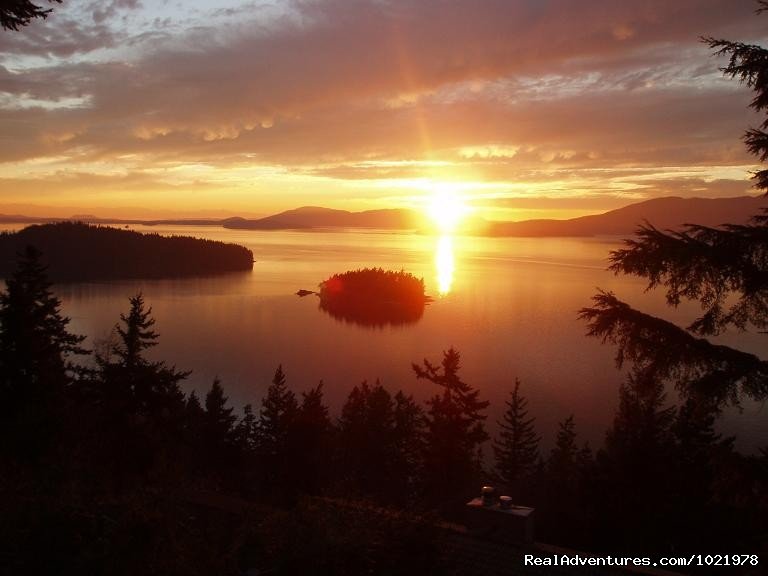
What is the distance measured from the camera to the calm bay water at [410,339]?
2723 centimetres

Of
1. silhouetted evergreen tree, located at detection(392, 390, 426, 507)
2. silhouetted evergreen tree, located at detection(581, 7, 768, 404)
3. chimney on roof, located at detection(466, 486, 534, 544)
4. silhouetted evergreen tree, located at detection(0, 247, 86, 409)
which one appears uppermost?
silhouetted evergreen tree, located at detection(581, 7, 768, 404)

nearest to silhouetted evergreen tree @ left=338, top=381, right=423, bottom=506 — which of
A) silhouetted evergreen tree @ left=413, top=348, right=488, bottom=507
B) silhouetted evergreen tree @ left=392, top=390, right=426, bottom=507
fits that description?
silhouetted evergreen tree @ left=392, top=390, right=426, bottom=507

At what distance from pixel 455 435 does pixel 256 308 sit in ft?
129

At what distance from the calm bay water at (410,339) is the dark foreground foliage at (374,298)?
1.68 metres

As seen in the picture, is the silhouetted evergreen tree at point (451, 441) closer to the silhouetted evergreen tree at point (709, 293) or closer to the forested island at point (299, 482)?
the forested island at point (299, 482)

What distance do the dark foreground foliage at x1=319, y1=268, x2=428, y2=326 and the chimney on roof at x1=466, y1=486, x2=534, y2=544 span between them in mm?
44531

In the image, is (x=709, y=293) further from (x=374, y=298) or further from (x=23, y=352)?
(x=374, y=298)

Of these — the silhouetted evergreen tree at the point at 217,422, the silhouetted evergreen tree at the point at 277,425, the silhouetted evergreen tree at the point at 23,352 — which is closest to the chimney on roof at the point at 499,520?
the silhouetted evergreen tree at the point at 23,352

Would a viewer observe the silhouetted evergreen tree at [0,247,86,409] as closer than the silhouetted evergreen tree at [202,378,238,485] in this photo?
Yes

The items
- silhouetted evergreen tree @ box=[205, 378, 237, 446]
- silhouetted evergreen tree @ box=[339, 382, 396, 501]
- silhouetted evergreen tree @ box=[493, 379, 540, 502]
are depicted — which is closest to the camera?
silhouetted evergreen tree @ box=[339, 382, 396, 501]

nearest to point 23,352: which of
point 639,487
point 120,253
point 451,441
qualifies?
point 451,441

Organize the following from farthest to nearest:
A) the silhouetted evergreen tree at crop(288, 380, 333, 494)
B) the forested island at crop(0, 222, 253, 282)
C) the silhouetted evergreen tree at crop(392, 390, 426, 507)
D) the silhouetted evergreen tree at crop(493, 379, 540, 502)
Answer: the forested island at crop(0, 222, 253, 282) → the silhouetted evergreen tree at crop(493, 379, 540, 502) → the silhouetted evergreen tree at crop(392, 390, 426, 507) → the silhouetted evergreen tree at crop(288, 380, 333, 494)

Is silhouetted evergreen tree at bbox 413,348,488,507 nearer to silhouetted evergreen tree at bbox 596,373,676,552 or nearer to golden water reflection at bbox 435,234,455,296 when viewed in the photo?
silhouetted evergreen tree at bbox 596,373,676,552

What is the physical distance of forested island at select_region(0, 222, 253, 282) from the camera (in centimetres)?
8088
